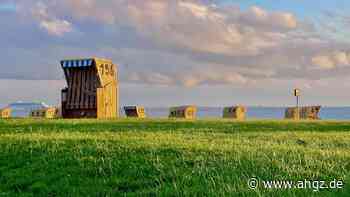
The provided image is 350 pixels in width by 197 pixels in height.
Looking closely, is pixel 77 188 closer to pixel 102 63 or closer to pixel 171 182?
pixel 171 182

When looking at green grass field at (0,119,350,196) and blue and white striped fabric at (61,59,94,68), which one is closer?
green grass field at (0,119,350,196)

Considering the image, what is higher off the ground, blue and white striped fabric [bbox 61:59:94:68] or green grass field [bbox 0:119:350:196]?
blue and white striped fabric [bbox 61:59:94:68]

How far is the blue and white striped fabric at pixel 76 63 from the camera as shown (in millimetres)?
20164

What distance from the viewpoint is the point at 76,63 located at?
20.4 meters

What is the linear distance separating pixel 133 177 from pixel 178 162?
707 mm

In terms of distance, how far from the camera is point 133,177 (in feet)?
19.7

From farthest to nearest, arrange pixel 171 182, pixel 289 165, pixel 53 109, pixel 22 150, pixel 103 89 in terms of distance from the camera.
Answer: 1. pixel 53 109
2. pixel 103 89
3. pixel 22 150
4. pixel 289 165
5. pixel 171 182

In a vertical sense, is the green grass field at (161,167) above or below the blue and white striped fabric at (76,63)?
below

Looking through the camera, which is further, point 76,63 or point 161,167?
point 76,63

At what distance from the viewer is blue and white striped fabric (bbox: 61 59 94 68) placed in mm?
20164

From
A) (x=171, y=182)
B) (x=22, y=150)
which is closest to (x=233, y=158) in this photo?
(x=171, y=182)

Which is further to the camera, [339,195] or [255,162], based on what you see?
[255,162]

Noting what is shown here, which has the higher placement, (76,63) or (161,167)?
(76,63)

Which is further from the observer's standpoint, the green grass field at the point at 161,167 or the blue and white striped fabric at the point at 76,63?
the blue and white striped fabric at the point at 76,63
